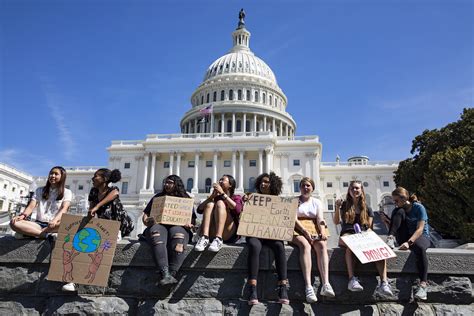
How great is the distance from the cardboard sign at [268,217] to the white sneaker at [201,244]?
20.5 inches

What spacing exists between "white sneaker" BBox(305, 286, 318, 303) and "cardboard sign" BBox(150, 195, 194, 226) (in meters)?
2.19

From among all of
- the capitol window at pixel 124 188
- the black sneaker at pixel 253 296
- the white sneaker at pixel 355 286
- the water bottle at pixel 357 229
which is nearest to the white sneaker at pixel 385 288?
the white sneaker at pixel 355 286

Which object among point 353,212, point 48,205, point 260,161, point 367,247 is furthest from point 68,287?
point 260,161

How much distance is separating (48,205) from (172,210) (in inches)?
86.8

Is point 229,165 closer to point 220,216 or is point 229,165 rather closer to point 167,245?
point 220,216

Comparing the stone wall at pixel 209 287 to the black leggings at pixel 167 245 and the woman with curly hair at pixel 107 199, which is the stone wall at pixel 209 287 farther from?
the woman with curly hair at pixel 107 199

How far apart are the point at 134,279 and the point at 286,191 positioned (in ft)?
169

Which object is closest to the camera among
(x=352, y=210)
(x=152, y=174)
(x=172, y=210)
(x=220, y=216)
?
(x=220, y=216)

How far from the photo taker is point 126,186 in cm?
6047

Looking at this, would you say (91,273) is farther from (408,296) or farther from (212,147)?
(212,147)

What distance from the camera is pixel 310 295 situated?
5.33 metres

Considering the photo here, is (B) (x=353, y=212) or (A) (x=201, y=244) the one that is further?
(B) (x=353, y=212)

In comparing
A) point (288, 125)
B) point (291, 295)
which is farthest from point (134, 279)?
point (288, 125)

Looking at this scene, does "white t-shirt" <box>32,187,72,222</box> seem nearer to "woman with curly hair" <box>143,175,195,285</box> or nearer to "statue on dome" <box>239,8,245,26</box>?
"woman with curly hair" <box>143,175,195,285</box>
